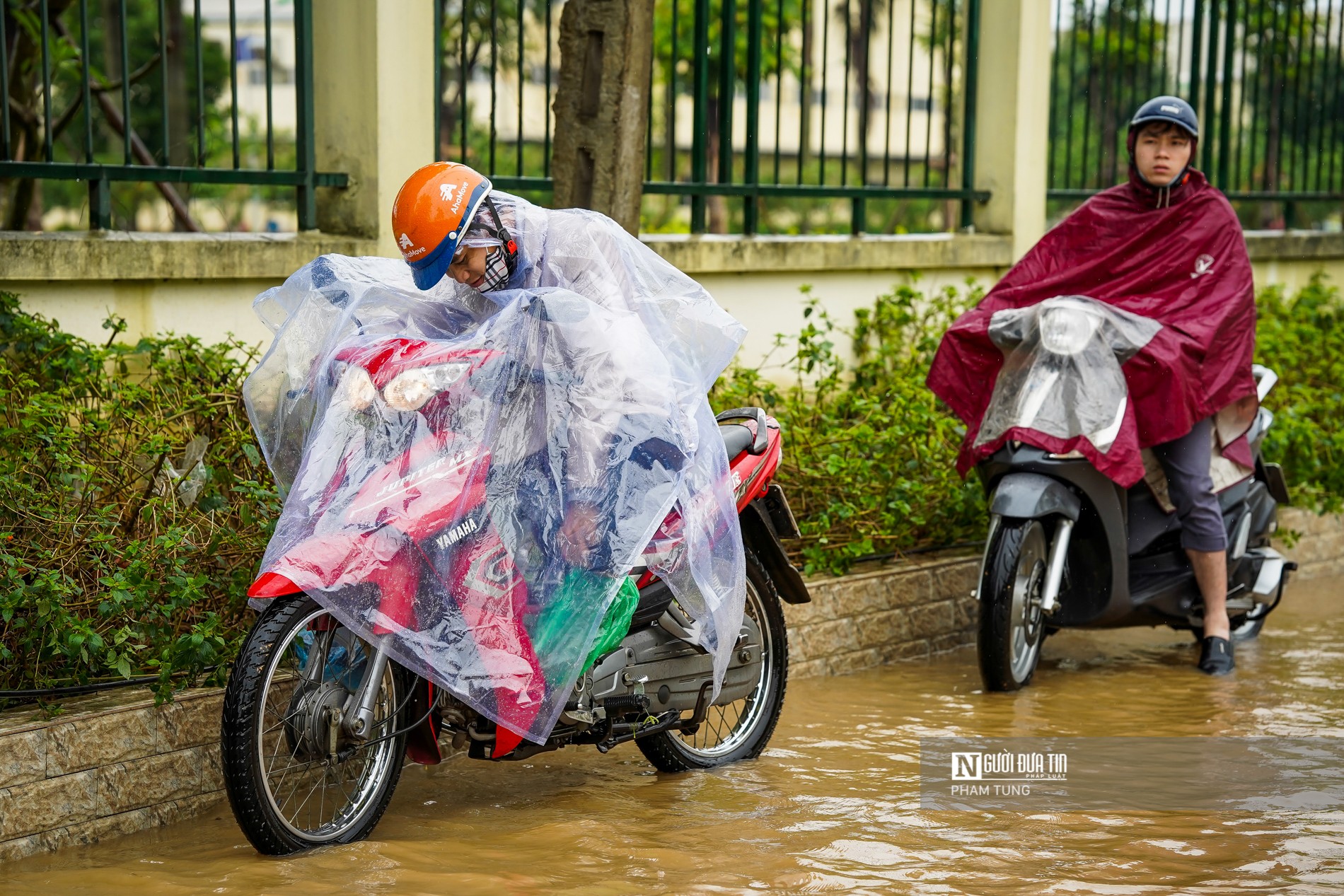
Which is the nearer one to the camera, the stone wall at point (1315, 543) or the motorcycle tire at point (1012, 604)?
the motorcycle tire at point (1012, 604)

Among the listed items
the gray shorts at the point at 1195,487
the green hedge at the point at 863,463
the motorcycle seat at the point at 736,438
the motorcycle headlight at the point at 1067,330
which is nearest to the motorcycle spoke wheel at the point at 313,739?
the motorcycle seat at the point at 736,438

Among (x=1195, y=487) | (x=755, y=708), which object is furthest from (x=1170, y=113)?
(x=755, y=708)

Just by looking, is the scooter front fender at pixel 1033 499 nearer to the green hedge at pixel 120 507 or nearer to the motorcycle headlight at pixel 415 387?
the motorcycle headlight at pixel 415 387

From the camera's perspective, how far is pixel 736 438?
15.1 ft

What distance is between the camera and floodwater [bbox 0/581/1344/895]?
12.2 feet

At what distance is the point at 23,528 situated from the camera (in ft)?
14.7

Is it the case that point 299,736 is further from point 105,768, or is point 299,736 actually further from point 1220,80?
point 1220,80

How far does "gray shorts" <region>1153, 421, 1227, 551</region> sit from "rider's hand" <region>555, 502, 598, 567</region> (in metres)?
2.68

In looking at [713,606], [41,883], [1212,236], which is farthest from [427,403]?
[1212,236]

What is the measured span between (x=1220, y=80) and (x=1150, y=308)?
7051 millimetres

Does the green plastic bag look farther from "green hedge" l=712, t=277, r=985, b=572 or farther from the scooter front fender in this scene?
"green hedge" l=712, t=277, r=985, b=572

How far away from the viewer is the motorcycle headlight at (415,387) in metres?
3.81

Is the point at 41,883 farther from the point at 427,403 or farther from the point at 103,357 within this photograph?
the point at 103,357

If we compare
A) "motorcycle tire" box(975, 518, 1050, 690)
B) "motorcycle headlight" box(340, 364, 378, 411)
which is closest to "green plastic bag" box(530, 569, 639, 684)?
"motorcycle headlight" box(340, 364, 378, 411)
